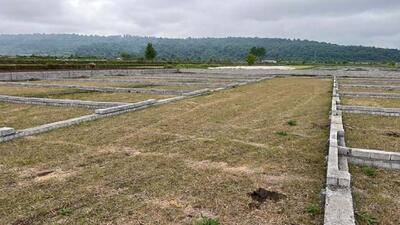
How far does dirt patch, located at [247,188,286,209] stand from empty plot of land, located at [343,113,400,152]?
12.2 ft

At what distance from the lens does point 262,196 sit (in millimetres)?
5055

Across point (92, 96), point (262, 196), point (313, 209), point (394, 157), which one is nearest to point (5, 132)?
point (262, 196)

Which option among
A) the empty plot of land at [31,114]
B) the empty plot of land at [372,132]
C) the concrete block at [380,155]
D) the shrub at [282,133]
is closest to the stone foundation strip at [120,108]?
the empty plot of land at [31,114]

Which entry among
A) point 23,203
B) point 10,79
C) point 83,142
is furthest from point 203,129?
point 10,79

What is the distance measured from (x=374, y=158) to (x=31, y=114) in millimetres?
10466

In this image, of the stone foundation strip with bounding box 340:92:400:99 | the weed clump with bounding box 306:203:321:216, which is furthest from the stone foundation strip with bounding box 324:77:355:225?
the stone foundation strip with bounding box 340:92:400:99

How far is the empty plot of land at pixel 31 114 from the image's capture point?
10367mm

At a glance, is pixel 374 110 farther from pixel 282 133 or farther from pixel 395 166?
pixel 395 166

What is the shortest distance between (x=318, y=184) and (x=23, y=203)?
4.28 metres

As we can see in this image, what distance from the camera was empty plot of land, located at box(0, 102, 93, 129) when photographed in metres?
10.4

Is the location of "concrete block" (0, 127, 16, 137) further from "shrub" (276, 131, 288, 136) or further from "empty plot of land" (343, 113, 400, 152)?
"empty plot of land" (343, 113, 400, 152)

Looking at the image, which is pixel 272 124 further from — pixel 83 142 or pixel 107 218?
pixel 107 218

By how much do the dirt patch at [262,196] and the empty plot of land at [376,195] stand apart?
1.04m

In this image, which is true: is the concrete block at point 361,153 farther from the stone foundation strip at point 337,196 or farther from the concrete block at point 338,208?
the concrete block at point 338,208
